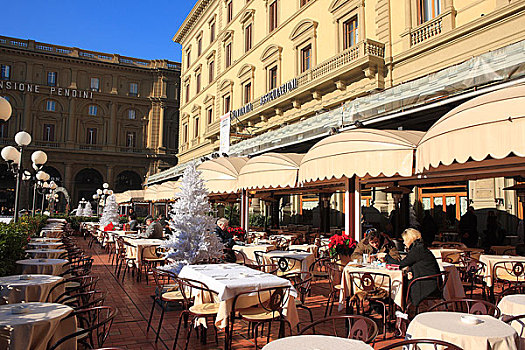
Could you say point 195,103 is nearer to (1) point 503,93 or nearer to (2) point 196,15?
(2) point 196,15

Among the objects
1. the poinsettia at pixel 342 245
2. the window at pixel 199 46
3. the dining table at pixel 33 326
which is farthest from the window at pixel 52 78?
the dining table at pixel 33 326

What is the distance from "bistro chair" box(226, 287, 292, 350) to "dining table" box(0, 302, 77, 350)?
1609mm

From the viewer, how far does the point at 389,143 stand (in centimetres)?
540

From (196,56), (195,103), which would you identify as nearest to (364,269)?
(195,103)

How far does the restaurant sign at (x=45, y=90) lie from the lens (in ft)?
136

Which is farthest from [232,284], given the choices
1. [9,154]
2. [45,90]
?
[45,90]

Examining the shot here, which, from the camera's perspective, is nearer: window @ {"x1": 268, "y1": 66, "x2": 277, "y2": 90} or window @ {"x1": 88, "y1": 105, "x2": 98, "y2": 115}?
window @ {"x1": 268, "y1": 66, "x2": 277, "y2": 90}

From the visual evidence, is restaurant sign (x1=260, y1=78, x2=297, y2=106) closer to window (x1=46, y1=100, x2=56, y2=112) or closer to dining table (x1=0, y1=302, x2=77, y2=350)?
dining table (x1=0, y1=302, x2=77, y2=350)

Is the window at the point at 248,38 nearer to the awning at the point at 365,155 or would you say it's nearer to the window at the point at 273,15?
the window at the point at 273,15

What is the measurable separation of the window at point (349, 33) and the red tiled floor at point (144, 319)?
41.6ft

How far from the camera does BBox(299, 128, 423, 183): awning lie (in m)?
5.27

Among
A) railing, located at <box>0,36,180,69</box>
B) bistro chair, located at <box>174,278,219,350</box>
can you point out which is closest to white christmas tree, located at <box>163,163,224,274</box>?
bistro chair, located at <box>174,278,219,350</box>

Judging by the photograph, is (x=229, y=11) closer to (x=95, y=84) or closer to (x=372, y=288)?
(x=95, y=84)

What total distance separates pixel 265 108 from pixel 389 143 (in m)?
17.3
